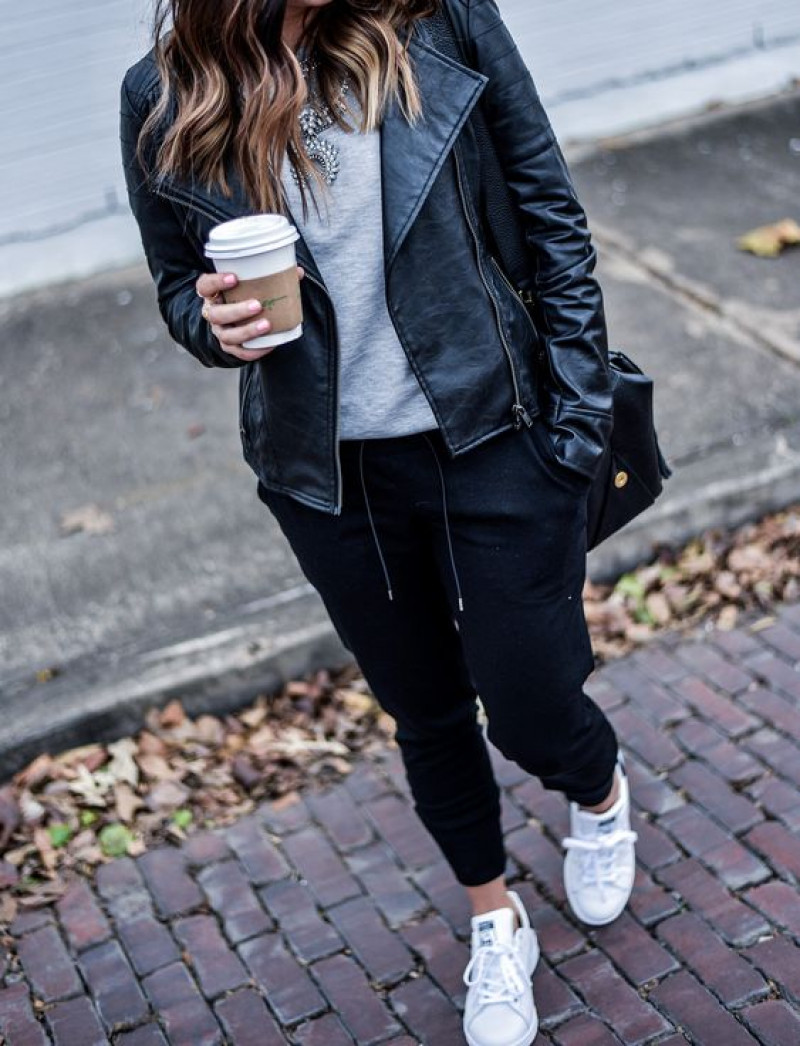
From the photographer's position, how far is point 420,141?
2193 millimetres

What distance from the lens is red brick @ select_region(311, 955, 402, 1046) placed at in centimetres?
289

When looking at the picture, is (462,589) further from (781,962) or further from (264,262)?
(781,962)

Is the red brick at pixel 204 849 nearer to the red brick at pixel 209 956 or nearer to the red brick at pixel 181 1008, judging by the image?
the red brick at pixel 209 956

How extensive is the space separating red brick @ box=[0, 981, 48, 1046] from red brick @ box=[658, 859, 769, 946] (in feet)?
4.80

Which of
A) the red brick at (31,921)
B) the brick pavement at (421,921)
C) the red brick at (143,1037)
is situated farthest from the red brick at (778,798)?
the red brick at (31,921)

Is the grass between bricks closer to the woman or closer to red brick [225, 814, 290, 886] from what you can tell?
red brick [225, 814, 290, 886]

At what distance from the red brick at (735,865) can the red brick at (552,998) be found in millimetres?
471

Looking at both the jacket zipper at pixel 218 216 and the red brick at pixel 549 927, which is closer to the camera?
the jacket zipper at pixel 218 216

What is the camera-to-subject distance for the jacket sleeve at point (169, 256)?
236 cm

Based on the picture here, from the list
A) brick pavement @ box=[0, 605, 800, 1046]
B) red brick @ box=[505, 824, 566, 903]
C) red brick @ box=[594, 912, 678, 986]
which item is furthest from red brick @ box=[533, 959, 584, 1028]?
red brick @ box=[505, 824, 566, 903]

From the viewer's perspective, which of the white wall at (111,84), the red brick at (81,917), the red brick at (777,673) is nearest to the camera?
the red brick at (81,917)

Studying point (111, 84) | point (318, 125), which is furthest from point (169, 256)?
point (111, 84)

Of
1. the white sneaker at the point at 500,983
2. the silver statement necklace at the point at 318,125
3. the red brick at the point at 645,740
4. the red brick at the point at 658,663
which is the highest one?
the silver statement necklace at the point at 318,125

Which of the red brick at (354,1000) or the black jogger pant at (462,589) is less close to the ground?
the black jogger pant at (462,589)
